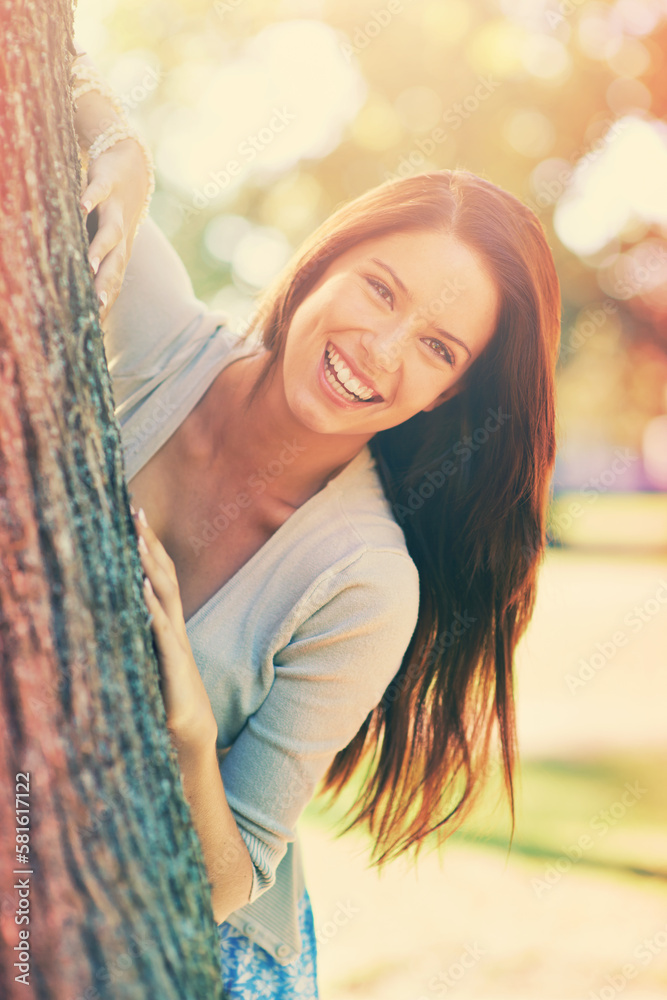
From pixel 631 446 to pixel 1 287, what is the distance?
36.3 metres

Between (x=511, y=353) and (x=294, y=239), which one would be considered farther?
(x=294, y=239)

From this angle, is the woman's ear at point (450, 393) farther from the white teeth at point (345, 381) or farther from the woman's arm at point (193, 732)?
the woman's arm at point (193, 732)

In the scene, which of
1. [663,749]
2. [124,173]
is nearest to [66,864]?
[124,173]

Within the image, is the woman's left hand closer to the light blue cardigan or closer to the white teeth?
the light blue cardigan

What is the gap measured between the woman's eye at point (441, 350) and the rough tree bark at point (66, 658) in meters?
1.10

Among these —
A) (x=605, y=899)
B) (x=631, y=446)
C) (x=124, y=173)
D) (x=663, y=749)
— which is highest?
(x=124, y=173)

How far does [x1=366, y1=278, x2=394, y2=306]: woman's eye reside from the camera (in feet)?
7.18

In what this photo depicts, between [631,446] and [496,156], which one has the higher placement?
[496,156]

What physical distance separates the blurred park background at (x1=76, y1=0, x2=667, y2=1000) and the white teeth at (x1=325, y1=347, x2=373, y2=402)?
1.69ft

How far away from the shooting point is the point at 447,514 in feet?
8.38

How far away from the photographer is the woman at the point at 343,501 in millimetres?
2078

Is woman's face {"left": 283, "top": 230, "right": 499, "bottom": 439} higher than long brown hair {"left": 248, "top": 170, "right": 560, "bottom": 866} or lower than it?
higher

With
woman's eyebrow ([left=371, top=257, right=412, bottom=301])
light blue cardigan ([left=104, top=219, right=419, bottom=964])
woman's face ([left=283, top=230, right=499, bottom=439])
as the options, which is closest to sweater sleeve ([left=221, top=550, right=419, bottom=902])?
light blue cardigan ([left=104, top=219, right=419, bottom=964])

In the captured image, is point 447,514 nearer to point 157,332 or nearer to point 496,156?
point 157,332
